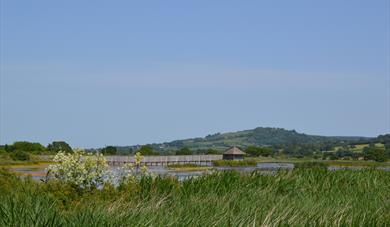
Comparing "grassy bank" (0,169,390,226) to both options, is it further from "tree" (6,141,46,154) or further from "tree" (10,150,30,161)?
"tree" (6,141,46,154)

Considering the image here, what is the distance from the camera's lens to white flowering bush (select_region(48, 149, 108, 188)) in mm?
18266

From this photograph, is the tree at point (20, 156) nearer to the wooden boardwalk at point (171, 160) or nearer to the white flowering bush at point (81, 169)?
the wooden boardwalk at point (171, 160)

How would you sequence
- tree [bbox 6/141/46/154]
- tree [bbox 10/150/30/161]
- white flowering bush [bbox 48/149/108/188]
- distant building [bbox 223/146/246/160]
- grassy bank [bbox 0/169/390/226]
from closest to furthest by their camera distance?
grassy bank [bbox 0/169/390/226]
white flowering bush [bbox 48/149/108/188]
tree [bbox 10/150/30/161]
distant building [bbox 223/146/246/160]
tree [bbox 6/141/46/154]

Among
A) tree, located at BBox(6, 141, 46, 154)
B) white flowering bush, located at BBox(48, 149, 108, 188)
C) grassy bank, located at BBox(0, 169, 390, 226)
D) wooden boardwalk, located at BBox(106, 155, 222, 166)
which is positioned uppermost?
tree, located at BBox(6, 141, 46, 154)

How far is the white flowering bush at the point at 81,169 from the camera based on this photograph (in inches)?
719

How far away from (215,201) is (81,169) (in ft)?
22.5

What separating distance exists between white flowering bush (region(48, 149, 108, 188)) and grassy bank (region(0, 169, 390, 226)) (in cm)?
193

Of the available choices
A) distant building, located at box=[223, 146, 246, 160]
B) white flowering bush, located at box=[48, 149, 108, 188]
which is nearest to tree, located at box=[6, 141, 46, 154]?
distant building, located at box=[223, 146, 246, 160]

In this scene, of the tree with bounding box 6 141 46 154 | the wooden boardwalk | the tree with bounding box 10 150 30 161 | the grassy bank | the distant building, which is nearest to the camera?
the grassy bank

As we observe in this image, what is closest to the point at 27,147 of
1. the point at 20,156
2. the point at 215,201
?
the point at 20,156

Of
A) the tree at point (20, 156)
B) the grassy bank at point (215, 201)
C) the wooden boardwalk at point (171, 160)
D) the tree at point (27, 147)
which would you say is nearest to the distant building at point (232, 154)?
the wooden boardwalk at point (171, 160)

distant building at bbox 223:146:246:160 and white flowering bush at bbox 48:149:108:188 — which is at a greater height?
distant building at bbox 223:146:246:160

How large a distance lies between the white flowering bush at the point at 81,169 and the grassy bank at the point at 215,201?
76.1 inches

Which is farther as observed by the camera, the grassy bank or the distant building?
the distant building
